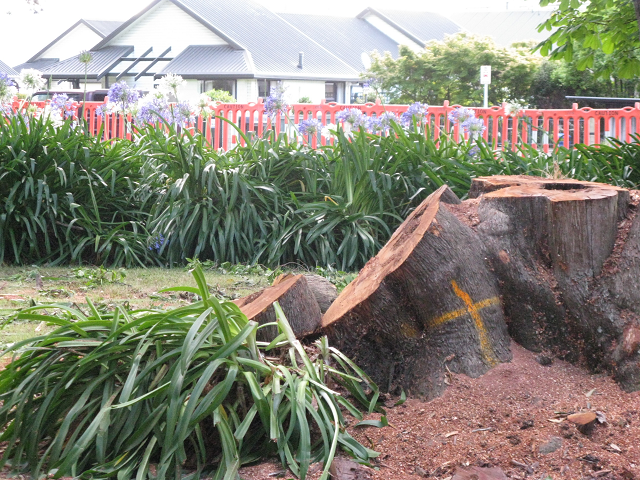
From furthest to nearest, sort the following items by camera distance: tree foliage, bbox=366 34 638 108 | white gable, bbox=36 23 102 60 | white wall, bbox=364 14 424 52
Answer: white wall, bbox=364 14 424 52
white gable, bbox=36 23 102 60
tree foliage, bbox=366 34 638 108

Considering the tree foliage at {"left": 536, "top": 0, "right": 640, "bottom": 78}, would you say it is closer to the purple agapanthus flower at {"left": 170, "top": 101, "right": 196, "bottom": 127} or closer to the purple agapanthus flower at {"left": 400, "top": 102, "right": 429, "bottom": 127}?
the purple agapanthus flower at {"left": 400, "top": 102, "right": 429, "bottom": 127}

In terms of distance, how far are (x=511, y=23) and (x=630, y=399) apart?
60022 millimetres

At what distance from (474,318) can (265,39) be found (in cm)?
4268

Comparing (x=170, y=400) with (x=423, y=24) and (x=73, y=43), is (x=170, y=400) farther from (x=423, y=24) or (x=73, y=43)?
(x=423, y=24)

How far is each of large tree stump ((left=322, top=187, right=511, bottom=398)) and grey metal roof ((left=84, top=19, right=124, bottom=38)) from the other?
48.8 meters

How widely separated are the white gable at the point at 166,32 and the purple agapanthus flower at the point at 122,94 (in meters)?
34.7

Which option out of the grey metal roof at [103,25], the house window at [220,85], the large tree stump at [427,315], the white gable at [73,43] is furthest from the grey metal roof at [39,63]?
the large tree stump at [427,315]

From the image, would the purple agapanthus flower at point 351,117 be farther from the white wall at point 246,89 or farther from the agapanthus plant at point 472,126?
the white wall at point 246,89

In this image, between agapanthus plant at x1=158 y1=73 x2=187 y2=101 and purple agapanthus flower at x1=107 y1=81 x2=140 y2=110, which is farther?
agapanthus plant at x1=158 y1=73 x2=187 y2=101

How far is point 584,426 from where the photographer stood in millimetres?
2615

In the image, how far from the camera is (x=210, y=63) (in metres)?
40.0

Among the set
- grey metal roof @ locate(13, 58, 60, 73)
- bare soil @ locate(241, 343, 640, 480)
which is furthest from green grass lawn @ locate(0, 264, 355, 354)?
grey metal roof @ locate(13, 58, 60, 73)

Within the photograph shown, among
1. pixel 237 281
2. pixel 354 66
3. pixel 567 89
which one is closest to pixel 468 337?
pixel 237 281

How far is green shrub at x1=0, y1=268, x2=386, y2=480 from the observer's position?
96.0 inches
